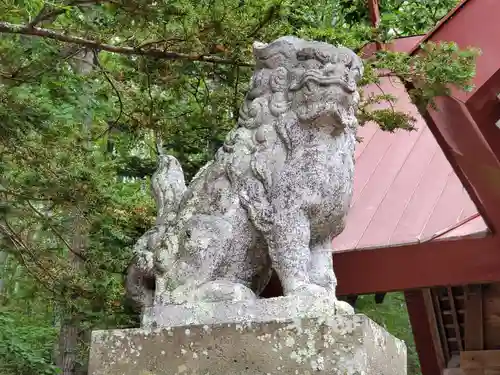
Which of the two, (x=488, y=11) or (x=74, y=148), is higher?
(x=488, y=11)

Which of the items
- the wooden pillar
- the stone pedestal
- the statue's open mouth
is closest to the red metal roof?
the wooden pillar

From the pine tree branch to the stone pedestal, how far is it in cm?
151

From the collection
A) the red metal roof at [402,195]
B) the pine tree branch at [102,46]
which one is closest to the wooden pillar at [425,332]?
the red metal roof at [402,195]

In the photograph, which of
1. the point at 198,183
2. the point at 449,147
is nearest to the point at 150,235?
the point at 198,183

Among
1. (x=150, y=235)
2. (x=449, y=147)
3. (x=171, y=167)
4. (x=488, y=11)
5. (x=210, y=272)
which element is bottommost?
(x=210, y=272)

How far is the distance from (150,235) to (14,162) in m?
1.91

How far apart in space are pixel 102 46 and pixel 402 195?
8.88ft

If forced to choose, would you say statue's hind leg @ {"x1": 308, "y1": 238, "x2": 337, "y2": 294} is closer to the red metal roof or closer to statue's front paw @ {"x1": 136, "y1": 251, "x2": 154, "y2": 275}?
statue's front paw @ {"x1": 136, "y1": 251, "x2": 154, "y2": 275}

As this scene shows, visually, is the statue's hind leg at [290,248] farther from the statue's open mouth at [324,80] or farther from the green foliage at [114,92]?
the green foliage at [114,92]

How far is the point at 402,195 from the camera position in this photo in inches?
213

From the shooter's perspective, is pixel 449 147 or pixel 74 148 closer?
pixel 449 147

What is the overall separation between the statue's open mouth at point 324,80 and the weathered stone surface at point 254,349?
2.66 ft

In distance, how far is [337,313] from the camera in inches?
95.7

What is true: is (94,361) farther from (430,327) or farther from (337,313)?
(430,327)
